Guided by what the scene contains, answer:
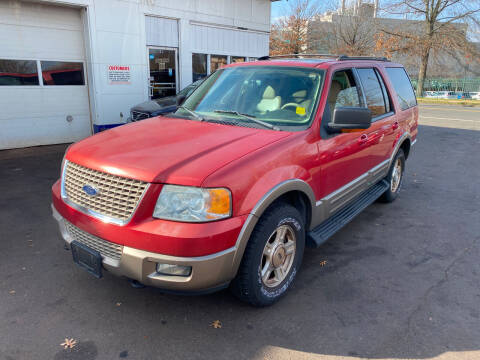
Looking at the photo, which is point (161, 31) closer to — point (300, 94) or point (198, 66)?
point (198, 66)

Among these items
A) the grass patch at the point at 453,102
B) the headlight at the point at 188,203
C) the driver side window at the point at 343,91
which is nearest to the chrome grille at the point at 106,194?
the headlight at the point at 188,203

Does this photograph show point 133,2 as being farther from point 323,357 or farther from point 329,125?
point 323,357

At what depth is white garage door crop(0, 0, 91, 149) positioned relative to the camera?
8266 millimetres

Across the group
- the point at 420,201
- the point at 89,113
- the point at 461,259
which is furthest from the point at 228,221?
the point at 89,113

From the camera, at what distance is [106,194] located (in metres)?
2.56

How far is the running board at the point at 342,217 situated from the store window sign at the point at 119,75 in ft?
24.0

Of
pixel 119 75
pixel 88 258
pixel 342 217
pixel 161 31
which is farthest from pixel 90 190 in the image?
pixel 161 31

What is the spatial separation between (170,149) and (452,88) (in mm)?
40110

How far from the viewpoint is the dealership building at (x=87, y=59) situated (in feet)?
27.7

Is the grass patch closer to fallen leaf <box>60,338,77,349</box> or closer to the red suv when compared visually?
the red suv

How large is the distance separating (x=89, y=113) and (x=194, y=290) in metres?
8.55

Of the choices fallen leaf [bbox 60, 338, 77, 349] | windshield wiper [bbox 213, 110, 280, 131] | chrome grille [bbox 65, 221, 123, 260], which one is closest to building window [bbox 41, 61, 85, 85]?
windshield wiper [bbox 213, 110, 280, 131]

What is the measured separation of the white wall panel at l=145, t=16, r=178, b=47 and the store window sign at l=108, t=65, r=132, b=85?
1122 mm

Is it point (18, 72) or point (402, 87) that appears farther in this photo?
point (18, 72)
